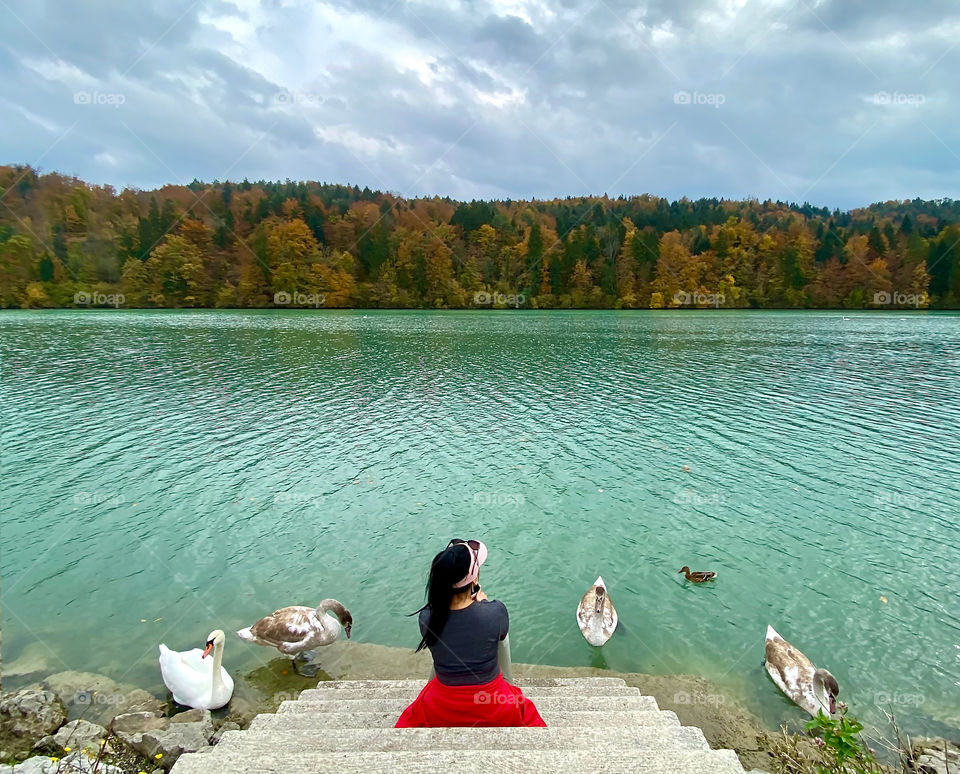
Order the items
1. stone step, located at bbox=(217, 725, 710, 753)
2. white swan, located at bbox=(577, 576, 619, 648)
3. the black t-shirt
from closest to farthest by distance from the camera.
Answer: stone step, located at bbox=(217, 725, 710, 753)
the black t-shirt
white swan, located at bbox=(577, 576, 619, 648)

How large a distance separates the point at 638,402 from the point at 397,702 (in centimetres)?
1995

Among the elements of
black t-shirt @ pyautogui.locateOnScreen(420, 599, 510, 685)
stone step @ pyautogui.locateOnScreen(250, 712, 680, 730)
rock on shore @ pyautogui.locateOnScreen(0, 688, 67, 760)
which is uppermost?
→ black t-shirt @ pyautogui.locateOnScreen(420, 599, 510, 685)

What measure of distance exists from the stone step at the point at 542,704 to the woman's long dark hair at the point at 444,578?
1.36 m

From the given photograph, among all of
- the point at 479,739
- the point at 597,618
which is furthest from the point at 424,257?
the point at 479,739

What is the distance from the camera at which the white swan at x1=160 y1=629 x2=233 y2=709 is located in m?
6.35

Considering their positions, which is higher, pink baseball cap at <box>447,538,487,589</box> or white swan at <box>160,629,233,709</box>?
pink baseball cap at <box>447,538,487,589</box>

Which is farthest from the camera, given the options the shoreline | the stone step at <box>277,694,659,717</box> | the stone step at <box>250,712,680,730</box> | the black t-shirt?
the shoreline

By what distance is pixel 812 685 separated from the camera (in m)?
6.50

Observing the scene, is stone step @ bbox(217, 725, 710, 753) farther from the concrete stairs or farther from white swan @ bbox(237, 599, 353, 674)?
white swan @ bbox(237, 599, 353, 674)

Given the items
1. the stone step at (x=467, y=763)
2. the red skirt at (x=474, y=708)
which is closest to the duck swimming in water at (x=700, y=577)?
the red skirt at (x=474, y=708)

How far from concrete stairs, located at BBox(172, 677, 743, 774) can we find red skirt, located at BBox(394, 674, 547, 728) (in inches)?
11.5

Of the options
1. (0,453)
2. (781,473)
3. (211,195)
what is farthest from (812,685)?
(211,195)

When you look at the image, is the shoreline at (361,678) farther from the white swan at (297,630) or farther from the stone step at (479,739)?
the stone step at (479,739)

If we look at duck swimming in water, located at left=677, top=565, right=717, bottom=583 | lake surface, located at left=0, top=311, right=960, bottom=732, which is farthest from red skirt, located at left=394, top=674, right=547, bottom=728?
duck swimming in water, located at left=677, top=565, right=717, bottom=583
